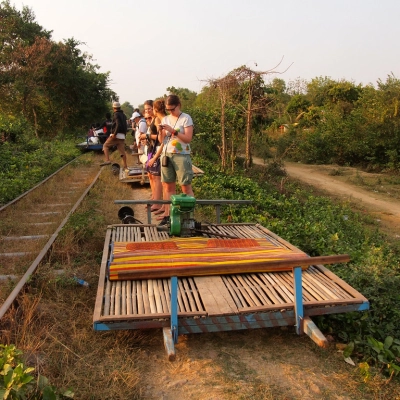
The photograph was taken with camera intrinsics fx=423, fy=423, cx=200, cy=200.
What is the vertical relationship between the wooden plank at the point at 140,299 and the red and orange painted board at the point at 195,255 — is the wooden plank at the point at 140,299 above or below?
below

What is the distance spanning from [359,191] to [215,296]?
12.8 metres

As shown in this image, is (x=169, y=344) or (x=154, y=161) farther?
(x=154, y=161)

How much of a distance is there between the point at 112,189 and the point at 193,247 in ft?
19.0

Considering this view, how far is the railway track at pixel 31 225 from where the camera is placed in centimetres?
461

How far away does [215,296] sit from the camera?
3.42m

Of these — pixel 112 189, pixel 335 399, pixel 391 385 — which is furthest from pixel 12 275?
pixel 112 189

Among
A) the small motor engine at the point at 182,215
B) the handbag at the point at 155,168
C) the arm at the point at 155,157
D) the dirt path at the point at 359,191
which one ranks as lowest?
the dirt path at the point at 359,191

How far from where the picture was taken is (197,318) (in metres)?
3.13

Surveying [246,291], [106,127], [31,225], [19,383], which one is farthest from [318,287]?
[106,127]

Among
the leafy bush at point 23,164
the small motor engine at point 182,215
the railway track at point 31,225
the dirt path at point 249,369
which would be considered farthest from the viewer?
the leafy bush at point 23,164

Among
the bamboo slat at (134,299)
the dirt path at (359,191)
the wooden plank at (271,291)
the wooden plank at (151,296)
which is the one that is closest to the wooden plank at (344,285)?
the wooden plank at (271,291)

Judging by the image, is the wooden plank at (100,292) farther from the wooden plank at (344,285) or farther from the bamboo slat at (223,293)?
the wooden plank at (344,285)

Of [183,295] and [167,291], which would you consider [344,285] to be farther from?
[167,291]

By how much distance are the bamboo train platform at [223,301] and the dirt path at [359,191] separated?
6.63 meters
